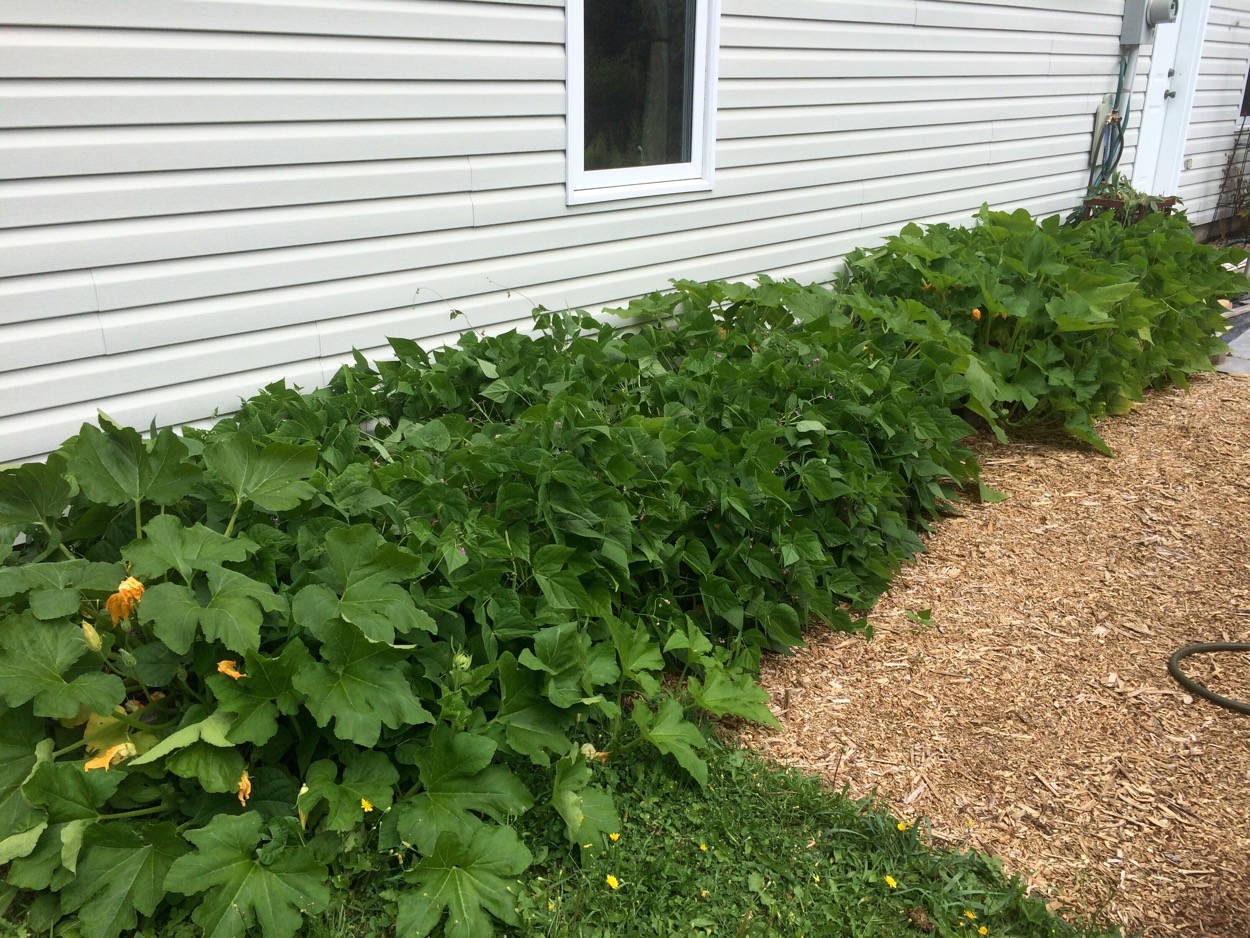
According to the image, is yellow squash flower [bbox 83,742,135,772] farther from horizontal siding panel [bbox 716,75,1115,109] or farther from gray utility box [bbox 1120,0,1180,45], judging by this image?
gray utility box [bbox 1120,0,1180,45]

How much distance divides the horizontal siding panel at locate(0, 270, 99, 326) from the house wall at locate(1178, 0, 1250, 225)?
909 centimetres

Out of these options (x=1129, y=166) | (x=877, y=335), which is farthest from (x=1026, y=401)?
(x=1129, y=166)

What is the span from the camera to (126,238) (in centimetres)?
277

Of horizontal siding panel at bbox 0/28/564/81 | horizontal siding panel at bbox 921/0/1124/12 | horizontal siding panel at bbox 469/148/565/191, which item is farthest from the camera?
horizontal siding panel at bbox 921/0/1124/12

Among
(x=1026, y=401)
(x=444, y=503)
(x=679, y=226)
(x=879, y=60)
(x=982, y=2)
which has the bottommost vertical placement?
(x=1026, y=401)

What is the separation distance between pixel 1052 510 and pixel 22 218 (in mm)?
3848

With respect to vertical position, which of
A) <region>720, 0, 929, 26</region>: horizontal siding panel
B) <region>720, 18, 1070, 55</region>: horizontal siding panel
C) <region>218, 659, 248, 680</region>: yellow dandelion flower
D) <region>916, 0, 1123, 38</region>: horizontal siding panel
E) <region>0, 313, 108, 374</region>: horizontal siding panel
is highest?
<region>916, 0, 1123, 38</region>: horizontal siding panel

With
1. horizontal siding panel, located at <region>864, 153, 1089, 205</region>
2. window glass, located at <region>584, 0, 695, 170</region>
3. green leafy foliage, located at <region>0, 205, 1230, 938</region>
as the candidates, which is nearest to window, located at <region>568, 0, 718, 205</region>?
window glass, located at <region>584, 0, 695, 170</region>

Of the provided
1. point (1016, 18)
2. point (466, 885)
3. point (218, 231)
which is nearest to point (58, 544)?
point (218, 231)

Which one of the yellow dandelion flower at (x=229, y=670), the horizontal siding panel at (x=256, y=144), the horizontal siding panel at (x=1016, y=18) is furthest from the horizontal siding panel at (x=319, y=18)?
the horizontal siding panel at (x=1016, y=18)

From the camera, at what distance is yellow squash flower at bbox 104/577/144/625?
2025 millimetres

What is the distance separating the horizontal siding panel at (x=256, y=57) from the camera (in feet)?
8.30

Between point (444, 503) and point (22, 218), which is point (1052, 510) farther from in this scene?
point (22, 218)

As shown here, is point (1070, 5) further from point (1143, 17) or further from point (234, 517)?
point (234, 517)
